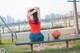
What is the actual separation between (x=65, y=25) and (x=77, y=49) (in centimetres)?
1898

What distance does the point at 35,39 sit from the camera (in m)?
9.92

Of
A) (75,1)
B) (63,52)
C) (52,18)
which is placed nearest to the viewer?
(63,52)

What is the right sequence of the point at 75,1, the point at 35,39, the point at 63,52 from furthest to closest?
the point at 75,1 → the point at 35,39 → the point at 63,52

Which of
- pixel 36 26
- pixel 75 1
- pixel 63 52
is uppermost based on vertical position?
pixel 75 1

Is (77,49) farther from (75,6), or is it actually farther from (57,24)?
(57,24)

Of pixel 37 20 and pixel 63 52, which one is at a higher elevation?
pixel 37 20

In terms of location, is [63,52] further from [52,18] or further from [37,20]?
[52,18]

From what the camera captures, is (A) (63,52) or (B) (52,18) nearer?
(A) (63,52)

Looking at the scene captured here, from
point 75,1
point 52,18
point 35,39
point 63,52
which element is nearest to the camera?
point 63,52

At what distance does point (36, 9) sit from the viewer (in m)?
10.0

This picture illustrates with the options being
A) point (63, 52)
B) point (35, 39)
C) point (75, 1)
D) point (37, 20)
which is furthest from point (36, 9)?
point (75, 1)

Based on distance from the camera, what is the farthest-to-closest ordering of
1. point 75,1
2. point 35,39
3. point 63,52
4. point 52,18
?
1. point 52,18
2. point 75,1
3. point 35,39
4. point 63,52

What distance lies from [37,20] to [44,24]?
60.9 feet

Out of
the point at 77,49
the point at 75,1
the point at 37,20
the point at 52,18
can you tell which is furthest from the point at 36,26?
the point at 52,18
